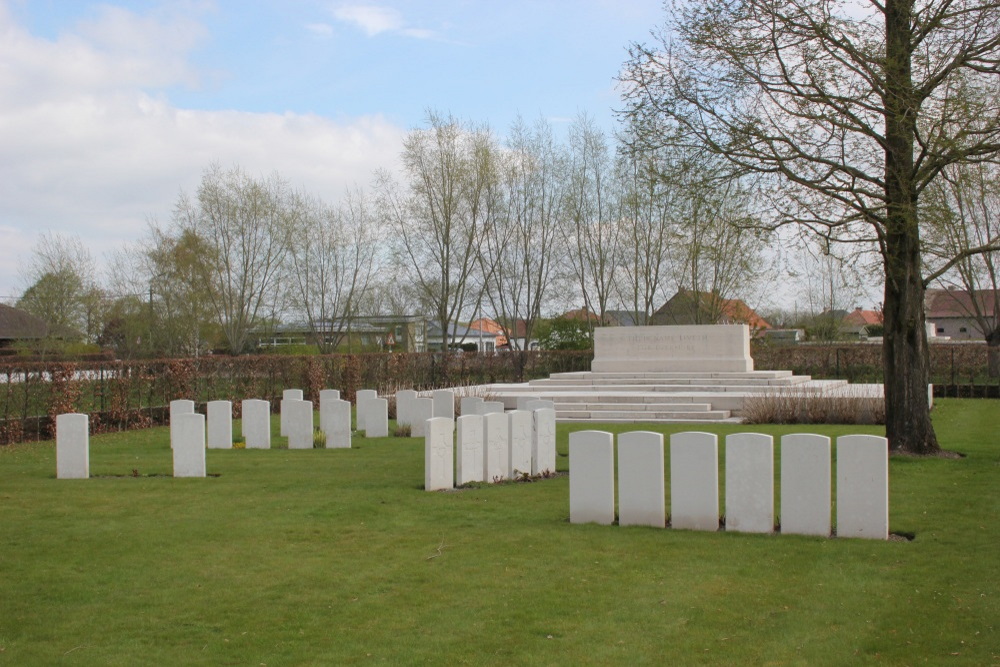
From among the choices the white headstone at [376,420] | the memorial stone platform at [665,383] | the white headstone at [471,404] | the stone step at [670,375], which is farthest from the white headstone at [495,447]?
the stone step at [670,375]

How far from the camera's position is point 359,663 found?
16.7 feet

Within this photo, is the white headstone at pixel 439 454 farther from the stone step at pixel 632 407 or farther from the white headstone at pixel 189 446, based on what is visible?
the stone step at pixel 632 407

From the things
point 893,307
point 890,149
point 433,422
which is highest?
point 890,149

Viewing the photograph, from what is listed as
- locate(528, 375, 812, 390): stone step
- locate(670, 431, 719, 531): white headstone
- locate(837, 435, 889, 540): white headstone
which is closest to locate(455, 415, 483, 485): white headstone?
locate(670, 431, 719, 531): white headstone

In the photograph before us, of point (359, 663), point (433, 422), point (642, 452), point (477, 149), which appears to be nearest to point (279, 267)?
point (477, 149)

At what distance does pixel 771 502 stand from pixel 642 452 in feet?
4.04

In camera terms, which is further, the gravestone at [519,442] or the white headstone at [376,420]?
the white headstone at [376,420]

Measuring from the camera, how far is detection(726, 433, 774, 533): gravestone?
317 inches

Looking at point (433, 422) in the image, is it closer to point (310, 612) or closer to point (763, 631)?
point (310, 612)

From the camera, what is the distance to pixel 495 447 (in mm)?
11211

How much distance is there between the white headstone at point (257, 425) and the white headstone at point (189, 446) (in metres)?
3.37

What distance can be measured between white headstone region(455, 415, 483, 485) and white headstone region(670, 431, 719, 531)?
10.2 feet

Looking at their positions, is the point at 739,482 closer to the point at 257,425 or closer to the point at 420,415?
the point at 420,415

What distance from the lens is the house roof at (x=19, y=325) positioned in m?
32.3
